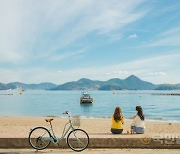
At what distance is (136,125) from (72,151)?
4169 mm

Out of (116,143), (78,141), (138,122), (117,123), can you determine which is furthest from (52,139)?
(138,122)

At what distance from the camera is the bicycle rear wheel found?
1005 centimetres

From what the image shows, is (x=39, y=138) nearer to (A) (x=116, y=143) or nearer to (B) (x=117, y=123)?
(A) (x=116, y=143)

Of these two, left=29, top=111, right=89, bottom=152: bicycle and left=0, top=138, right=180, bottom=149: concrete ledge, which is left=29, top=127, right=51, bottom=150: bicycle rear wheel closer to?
left=29, top=111, right=89, bottom=152: bicycle

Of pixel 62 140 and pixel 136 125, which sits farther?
pixel 136 125

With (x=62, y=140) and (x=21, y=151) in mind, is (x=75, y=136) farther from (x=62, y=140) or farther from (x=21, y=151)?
(x=21, y=151)

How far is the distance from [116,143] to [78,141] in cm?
132

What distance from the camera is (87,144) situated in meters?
10.1

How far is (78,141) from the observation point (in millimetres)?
10086

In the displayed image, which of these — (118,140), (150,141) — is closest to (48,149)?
(118,140)

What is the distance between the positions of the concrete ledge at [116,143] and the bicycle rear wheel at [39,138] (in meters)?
0.29

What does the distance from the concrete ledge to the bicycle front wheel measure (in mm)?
334

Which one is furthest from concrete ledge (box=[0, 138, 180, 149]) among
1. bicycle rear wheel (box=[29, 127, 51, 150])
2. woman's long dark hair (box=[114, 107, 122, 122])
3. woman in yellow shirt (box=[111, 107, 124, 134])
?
woman's long dark hair (box=[114, 107, 122, 122])

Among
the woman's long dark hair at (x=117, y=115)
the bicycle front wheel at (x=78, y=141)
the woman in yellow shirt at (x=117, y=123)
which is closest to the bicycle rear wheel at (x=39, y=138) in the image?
the bicycle front wheel at (x=78, y=141)
